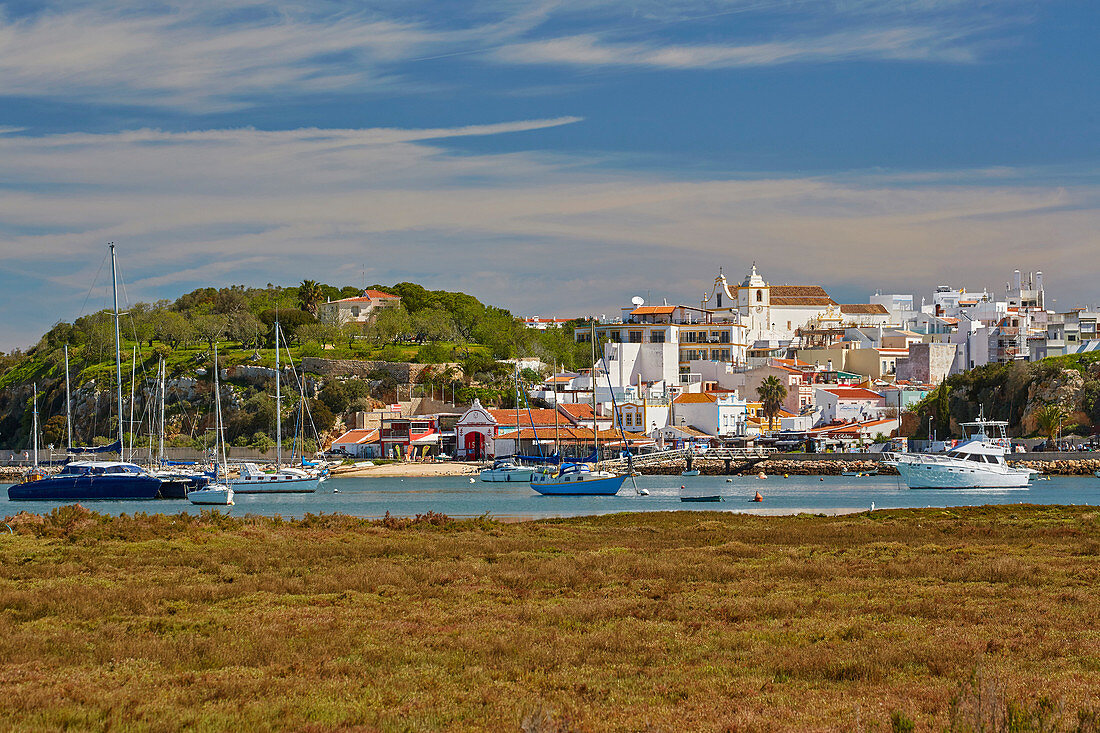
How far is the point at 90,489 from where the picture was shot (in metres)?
60.6

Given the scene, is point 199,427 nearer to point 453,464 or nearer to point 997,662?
point 453,464

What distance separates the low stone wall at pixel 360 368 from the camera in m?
121

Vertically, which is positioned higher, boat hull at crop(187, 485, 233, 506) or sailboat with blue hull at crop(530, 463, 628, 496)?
boat hull at crop(187, 485, 233, 506)

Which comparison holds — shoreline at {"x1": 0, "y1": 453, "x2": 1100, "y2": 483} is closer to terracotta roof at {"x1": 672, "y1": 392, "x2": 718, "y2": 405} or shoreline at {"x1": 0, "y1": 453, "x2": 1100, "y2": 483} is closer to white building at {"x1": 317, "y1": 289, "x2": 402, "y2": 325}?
terracotta roof at {"x1": 672, "y1": 392, "x2": 718, "y2": 405}

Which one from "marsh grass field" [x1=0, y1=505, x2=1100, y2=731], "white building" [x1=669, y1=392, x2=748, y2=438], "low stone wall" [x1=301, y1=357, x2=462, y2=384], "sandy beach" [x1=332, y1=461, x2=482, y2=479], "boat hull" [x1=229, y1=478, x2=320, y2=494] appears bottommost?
"sandy beach" [x1=332, y1=461, x2=482, y2=479]

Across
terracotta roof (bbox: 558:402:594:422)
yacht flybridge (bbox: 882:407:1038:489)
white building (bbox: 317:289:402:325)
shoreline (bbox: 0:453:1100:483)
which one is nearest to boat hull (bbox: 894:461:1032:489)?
yacht flybridge (bbox: 882:407:1038:489)

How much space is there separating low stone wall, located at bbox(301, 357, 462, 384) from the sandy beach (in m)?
24.7

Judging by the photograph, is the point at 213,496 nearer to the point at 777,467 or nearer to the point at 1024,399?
the point at 777,467

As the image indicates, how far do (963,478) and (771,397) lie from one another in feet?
154

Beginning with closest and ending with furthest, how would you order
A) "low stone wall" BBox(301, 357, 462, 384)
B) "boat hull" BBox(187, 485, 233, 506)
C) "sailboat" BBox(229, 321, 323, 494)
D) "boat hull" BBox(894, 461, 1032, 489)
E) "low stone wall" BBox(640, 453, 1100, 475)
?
"boat hull" BBox(187, 485, 233, 506) < "boat hull" BBox(894, 461, 1032, 489) < "sailboat" BBox(229, 321, 323, 494) < "low stone wall" BBox(640, 453, 1100, 475) < "low stone wall" BBox(301, 357, 462, 384)

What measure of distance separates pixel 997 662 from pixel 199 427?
11322 cm

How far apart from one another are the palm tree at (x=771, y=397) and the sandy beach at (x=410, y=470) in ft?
112

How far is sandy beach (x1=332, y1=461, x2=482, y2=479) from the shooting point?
9194 centimetres

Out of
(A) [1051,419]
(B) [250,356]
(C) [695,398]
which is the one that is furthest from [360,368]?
(A) [1051,419]
